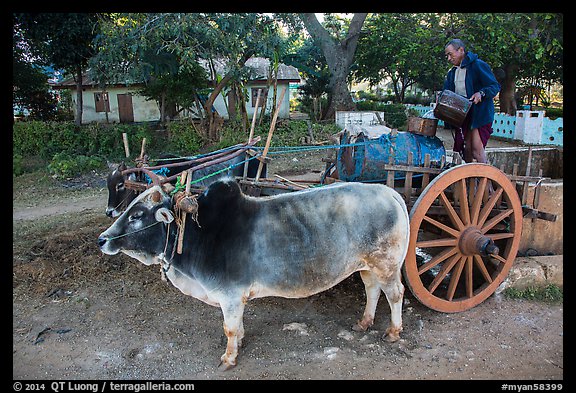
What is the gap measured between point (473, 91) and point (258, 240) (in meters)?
3.13

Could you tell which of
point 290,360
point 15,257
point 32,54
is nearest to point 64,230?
point 15,257

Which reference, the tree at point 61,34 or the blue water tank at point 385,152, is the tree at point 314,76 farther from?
the blue water tank at point 385,152

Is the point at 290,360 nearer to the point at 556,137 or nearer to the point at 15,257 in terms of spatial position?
the point at 15,257

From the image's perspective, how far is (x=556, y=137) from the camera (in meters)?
15.0

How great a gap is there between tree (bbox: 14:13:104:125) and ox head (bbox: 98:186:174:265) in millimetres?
11814

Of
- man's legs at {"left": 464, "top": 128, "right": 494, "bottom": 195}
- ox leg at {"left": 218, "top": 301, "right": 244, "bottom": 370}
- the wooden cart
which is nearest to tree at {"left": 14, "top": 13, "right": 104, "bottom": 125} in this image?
man's legs at {"left": 464, "top": 128, "right": 494, "bottom": 195}

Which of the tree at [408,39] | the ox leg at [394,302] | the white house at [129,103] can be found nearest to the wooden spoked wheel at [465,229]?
the ox leg at [394,302]

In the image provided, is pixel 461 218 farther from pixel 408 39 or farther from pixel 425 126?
pixel 408 39

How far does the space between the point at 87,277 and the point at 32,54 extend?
15250 mm

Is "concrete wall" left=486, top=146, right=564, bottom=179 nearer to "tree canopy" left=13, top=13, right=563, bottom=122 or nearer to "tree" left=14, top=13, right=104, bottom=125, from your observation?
"tree canopy" left=13, top=13, right=563, bottom=122

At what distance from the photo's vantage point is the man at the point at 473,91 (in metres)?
4.93

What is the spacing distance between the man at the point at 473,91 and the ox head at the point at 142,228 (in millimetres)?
3473

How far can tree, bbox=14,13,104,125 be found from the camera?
14.0m

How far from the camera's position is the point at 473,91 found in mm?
5086
